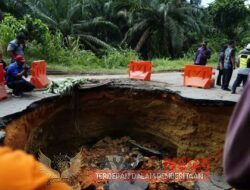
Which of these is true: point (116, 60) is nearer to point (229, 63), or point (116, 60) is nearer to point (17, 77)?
point (229, 63)

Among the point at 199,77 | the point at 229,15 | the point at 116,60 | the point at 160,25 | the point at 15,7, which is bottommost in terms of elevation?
the point at 116,60

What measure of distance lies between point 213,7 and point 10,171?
2786cm

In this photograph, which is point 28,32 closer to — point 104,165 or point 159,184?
point 104,165

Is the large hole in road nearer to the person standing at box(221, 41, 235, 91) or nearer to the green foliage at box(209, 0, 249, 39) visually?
the person standing at box(221, 41, 235, 91)

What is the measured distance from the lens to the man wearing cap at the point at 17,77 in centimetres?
829

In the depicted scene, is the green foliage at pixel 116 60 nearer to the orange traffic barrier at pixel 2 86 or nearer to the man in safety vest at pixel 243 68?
the man in safety vest at pixel 243 68

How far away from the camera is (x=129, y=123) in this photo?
10688 mm

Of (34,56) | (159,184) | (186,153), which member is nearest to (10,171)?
(159,184)

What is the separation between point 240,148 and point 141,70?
10391 millimetres

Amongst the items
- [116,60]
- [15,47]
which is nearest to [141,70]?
[15,47]

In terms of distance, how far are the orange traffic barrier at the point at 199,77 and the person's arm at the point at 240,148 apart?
9.30 m

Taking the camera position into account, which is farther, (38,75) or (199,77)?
(199,77)

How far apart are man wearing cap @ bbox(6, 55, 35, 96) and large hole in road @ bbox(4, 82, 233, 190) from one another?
66cm

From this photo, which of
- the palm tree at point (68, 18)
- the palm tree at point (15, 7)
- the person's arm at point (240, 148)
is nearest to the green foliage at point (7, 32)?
the palm tree at point (15, 7)
